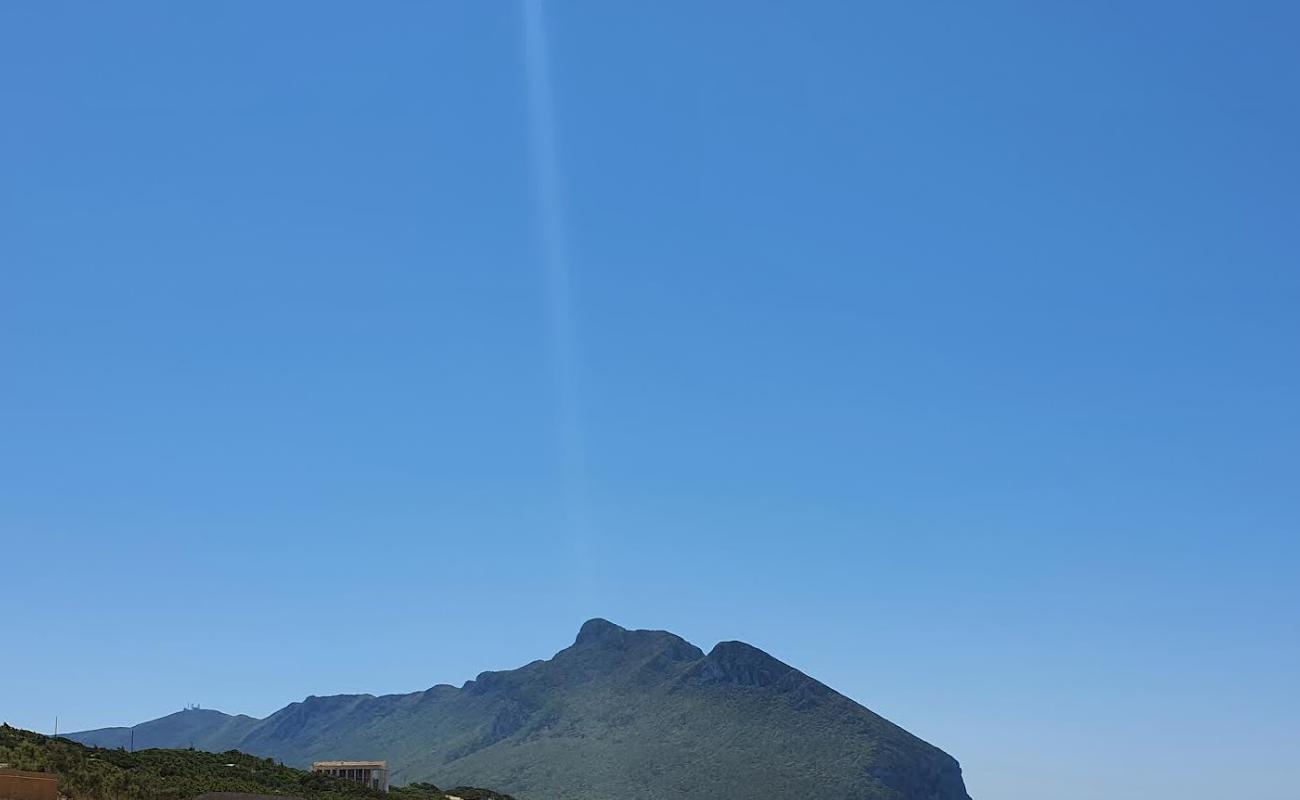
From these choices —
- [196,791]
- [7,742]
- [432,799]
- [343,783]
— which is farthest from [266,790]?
[432,799]

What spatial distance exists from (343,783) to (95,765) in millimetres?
29765

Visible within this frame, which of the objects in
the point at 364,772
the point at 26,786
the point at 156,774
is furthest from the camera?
the point at 364,772

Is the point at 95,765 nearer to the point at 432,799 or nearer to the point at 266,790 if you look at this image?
the point at 266,790

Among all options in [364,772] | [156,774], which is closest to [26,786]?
[156,774]

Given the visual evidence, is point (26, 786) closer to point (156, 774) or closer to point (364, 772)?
point (156, 774)

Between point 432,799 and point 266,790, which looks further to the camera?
point 432,799

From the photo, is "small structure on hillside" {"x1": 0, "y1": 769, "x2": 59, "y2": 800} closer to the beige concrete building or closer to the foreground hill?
the beige concrete building

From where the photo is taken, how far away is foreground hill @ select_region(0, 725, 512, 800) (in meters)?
48.9

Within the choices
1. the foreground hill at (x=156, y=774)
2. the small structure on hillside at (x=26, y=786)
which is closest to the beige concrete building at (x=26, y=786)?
the small structure on hillside at (x=26, y=786)

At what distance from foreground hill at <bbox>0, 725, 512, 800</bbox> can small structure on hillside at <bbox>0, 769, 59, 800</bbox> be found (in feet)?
9.15

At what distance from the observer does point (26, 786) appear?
42000mm

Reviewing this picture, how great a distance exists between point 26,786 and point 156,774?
57.4ft

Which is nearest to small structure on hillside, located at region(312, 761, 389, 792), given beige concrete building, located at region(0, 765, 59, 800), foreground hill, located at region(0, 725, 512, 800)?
foreground hill, located at region(0, 725, 512, 800)

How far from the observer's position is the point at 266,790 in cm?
6266
